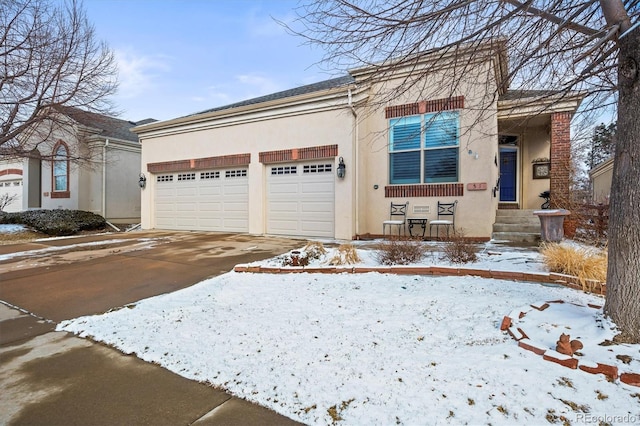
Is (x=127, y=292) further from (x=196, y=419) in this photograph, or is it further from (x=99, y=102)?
(x=99, y=102)

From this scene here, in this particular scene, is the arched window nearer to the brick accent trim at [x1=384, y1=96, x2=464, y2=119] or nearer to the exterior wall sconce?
the exterior wall sconce

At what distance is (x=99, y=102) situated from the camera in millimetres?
12203

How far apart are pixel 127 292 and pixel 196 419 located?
3386mm

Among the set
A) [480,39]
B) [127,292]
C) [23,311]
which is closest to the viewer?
[480,39]

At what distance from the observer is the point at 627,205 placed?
8.71 feet

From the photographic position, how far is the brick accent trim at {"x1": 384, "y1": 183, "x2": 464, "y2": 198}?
882 centimetres

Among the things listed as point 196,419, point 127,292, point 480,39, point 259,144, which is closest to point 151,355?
point 196,419

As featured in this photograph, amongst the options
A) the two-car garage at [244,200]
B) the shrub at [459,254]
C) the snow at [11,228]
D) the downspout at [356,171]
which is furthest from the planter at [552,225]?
the snow at [11,228]

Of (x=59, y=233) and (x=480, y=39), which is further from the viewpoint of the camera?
(x=59, y=233)

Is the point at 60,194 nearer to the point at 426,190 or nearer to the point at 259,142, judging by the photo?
the point at 259,142

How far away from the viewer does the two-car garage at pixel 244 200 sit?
32.5ft

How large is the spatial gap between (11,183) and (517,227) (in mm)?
23993

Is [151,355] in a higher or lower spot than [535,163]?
lower

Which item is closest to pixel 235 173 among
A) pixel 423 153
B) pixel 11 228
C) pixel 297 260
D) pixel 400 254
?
pixel 423 153
